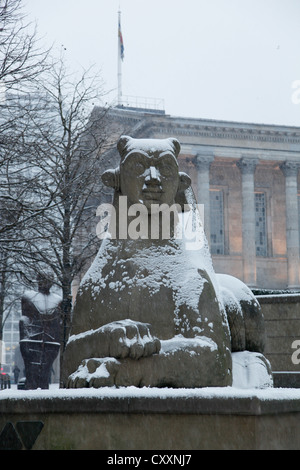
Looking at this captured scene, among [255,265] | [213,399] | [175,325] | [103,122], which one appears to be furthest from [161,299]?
[255,265]

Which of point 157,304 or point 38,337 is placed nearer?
point 157,304

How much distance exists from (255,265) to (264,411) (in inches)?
2253

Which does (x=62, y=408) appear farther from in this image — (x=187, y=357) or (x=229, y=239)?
(x=229, y=239)

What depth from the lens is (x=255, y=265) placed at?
200 feet

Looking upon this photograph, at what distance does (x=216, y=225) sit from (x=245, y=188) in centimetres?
448

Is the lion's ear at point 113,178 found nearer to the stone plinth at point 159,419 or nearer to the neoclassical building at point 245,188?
the stone plinth at point 159,419

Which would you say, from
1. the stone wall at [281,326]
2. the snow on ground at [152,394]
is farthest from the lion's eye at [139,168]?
the stone wall at [281,326]

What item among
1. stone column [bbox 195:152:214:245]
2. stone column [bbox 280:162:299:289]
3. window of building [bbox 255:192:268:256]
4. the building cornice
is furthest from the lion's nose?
window of building [bbox 255:192:268:256]

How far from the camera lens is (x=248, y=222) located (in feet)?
196

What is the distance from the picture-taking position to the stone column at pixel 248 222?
2349 inches

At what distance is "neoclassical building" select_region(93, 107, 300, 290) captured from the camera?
5772 centimetres

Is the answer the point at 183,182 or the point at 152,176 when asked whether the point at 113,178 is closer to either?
the point at 152,176

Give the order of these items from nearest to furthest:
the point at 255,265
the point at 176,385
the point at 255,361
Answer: the point at 176,385 < the point at 255,361 < the point at 255,265

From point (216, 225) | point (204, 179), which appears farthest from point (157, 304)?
point (216, 225)
